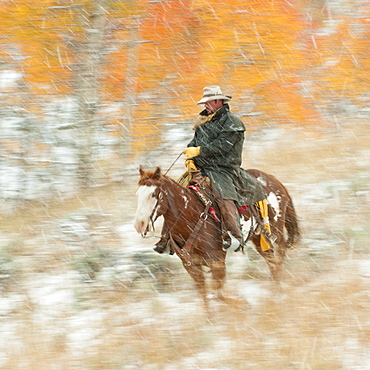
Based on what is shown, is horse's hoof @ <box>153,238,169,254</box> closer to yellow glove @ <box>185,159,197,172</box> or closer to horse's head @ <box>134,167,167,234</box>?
horse's head @ <box>134,167,167,234</box>

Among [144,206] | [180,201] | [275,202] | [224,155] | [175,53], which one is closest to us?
[144,206]

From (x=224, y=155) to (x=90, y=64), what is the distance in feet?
20.3

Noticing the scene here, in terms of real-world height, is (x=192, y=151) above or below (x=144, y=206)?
above

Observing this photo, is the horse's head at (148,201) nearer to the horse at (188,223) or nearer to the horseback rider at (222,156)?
the horse at (188,223)

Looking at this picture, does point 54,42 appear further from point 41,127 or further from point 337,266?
point 337,266

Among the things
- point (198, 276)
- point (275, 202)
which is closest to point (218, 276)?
point (198, 276)

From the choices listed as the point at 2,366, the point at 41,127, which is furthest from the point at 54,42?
the point at 2,366

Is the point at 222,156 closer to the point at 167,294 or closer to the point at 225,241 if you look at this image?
the point at 225,241

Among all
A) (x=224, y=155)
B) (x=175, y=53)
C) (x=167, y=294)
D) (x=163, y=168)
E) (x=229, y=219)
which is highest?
(x=224, y=155)

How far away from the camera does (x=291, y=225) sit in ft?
28.4

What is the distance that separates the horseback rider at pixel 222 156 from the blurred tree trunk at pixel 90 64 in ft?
18.0

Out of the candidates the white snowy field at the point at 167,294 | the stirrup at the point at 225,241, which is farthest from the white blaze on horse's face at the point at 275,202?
the stirrup at the point at 225,241

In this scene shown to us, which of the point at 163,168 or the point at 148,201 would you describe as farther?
the point at 163,168

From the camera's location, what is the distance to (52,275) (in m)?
8.69
